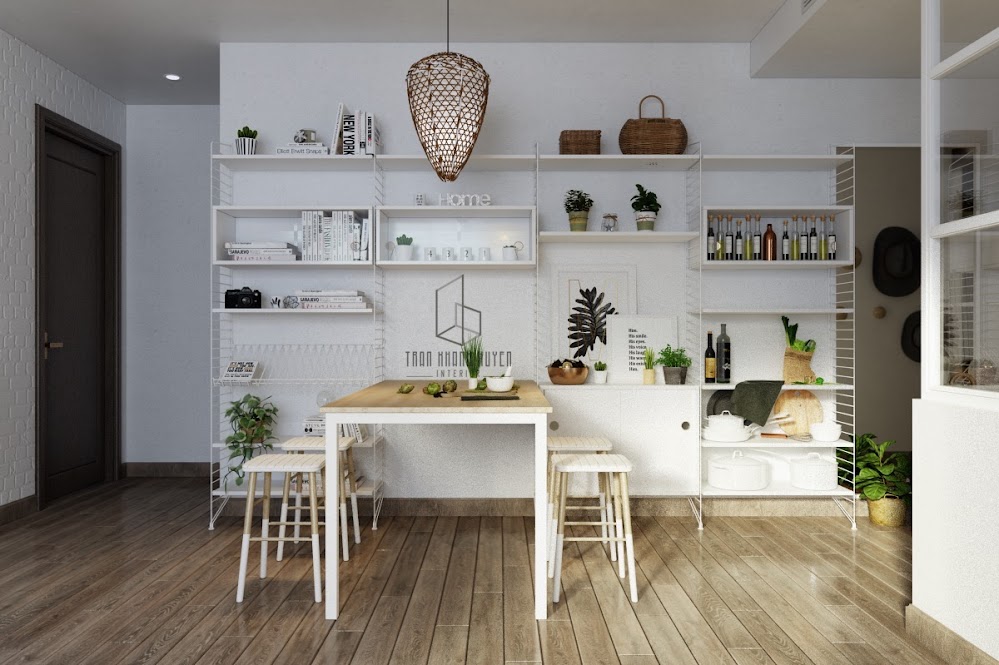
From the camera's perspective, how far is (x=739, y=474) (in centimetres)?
432

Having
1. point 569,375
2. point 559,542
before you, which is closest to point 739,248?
point 569,375

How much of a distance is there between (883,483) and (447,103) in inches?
132

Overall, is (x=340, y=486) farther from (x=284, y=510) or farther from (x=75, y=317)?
(x=75, y=317)

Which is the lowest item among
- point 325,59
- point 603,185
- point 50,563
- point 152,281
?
point 50,563

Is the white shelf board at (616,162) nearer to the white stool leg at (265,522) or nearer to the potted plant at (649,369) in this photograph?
the potted plant at (649,369)

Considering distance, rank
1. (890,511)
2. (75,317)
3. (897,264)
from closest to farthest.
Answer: (890,511)
(897,264)
(75,317)

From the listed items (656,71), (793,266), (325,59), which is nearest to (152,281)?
(325,59)

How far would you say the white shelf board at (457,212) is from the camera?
4281mm

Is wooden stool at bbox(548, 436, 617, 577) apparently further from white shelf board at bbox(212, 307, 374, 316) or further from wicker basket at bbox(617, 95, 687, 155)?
wicker basket at bbox(617, 95, 687, 155)

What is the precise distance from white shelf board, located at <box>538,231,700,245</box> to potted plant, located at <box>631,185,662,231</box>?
0.07 m

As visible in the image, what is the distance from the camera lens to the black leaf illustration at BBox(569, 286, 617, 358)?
181 inches

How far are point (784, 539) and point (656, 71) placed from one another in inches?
117

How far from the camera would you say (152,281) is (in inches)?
224

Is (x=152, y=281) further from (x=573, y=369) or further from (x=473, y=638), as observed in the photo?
(x=473, y=638)
